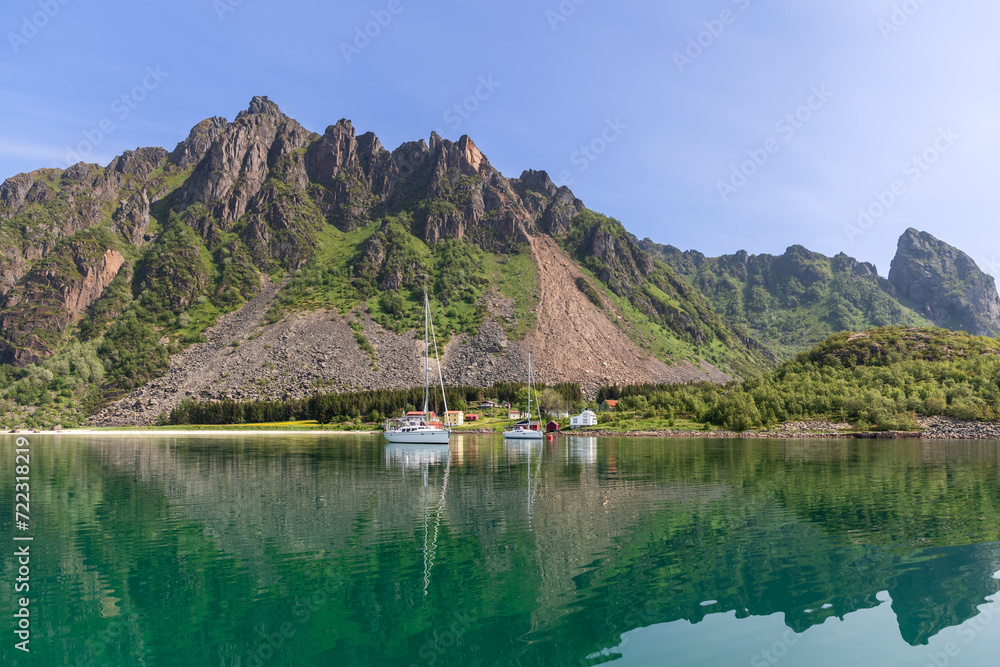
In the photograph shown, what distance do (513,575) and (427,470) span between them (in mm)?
39566

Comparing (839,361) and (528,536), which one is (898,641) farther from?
(839,361)

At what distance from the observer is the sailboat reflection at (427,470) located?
25.7 meters

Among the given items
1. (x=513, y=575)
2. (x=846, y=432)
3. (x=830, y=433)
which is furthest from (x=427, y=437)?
(x=846, y=432)

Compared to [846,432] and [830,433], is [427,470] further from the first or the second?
[846,432]

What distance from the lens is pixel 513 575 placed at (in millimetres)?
21844

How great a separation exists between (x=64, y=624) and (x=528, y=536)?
1859cm

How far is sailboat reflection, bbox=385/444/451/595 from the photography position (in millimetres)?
25656

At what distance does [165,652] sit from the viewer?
15.7 meters

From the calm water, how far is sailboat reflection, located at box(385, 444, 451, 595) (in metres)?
0.32

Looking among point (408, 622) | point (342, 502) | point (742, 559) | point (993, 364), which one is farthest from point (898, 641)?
point (993, 364)

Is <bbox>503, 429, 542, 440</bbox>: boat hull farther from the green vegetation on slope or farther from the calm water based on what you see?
the calm water

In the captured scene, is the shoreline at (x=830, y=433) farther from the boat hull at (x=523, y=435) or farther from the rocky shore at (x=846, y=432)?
the boat hull at (x=523, y=435)

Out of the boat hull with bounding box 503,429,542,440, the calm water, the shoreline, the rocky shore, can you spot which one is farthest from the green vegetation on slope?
the calm water

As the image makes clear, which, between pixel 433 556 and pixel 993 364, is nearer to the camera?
pixel 433 556
